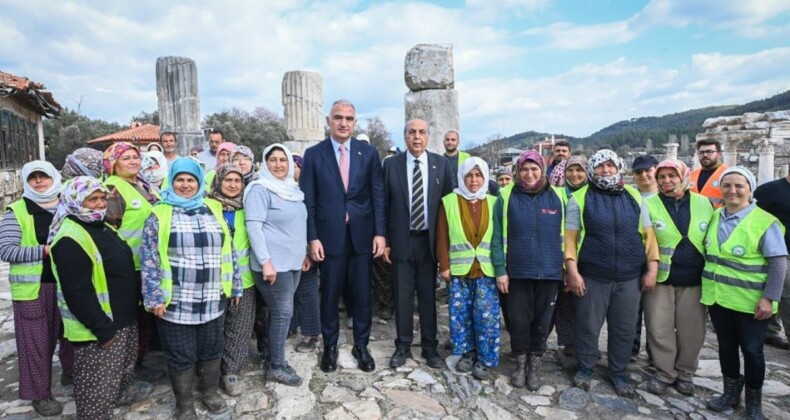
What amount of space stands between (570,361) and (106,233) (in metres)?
3.54

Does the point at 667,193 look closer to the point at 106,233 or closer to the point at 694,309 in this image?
the point at 694,309

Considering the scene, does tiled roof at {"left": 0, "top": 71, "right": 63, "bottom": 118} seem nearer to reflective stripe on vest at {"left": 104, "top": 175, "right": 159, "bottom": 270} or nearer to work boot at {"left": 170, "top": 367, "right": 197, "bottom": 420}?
reflective stripe on vest at {"left": 104, "top": 175, "right": 159, "bottom": 270}

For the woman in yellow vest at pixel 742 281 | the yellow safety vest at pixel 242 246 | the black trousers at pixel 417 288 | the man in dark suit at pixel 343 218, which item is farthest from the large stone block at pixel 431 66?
the woman in yellow vest at pixel 742 281

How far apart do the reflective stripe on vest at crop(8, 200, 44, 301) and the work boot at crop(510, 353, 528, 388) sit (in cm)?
340

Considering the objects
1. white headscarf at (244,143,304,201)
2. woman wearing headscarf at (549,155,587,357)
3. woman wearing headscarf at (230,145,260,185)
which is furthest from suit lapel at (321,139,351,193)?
woman wearing headscarf at (549,155,587,357)

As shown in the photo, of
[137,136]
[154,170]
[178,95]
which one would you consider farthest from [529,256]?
[137,136]

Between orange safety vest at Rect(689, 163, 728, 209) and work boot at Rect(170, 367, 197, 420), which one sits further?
orange safety vest at Rect(689, 163, 728, 209)

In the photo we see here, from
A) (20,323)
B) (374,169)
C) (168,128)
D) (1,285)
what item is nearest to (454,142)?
(374,169)

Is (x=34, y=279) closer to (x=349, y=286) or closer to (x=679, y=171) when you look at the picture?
(x=349, y=286)

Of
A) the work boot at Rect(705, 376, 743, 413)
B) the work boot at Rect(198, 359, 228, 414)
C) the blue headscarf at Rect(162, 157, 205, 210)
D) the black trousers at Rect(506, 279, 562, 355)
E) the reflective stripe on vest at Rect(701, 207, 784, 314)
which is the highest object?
the blue headscarf at Rect(162, 157, 205, 210)

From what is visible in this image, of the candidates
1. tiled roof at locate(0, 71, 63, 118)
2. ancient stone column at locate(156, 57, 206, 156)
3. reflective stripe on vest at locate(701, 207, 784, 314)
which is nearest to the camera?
reflective stripe on vest at locate(701, 207, 784, 314)

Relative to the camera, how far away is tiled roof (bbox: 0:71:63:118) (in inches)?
502

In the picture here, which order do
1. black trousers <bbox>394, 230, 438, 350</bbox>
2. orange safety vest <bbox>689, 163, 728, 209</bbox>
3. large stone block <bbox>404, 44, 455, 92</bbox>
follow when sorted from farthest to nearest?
large stone block <bbox>404, 44, 455, 92</bbox>, orange safety vest <bbox>689, 163, 728, 209</bbox>, black trousers <bbox>394, 230, 438, 350</bbox>

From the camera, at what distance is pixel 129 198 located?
123 inches
